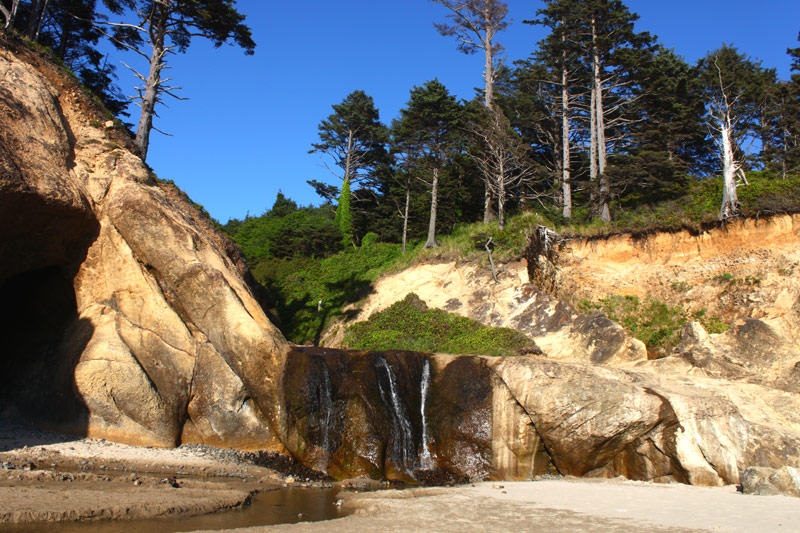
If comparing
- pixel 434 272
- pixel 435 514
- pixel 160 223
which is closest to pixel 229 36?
pixel 160 223

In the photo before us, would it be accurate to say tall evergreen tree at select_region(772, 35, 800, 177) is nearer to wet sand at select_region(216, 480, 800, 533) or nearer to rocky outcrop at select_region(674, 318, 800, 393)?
rocky outcrop at select_region(674, 318, 800, 393)

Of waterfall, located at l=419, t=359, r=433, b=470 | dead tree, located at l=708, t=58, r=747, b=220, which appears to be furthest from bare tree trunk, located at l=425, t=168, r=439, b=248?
waterfall, located at l=419, t=359, r=433, b=470

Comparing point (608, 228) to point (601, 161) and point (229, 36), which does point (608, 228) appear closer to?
point (601, 161)

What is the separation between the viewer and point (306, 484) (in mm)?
10875

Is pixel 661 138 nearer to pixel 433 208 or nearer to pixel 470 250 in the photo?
pixel 433 208

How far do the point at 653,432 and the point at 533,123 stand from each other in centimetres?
2196

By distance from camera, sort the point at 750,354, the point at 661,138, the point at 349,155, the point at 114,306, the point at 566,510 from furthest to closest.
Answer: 1. the point at 349,155
2. the point at 661,138
3. the point at 750,354
4. the point at 114,306
5. the point at 566,510

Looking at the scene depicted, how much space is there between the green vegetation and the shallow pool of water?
13183 mm

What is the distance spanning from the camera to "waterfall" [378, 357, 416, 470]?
41.7 feet

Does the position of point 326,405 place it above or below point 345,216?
below

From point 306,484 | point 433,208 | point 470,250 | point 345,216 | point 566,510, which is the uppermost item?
point 345,216

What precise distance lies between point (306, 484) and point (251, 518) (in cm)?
304

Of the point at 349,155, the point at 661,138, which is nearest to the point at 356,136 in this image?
the point at 349,155

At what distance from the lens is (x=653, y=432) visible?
12203 mm
